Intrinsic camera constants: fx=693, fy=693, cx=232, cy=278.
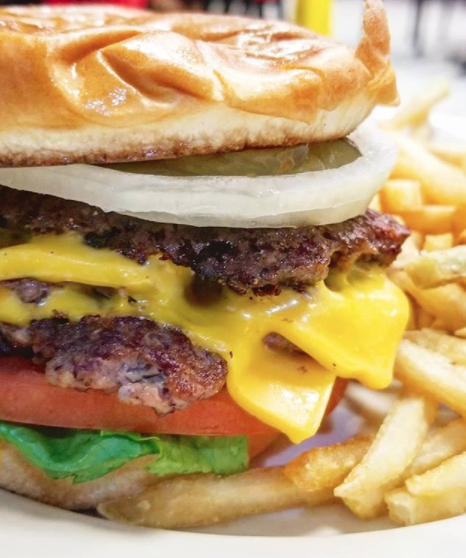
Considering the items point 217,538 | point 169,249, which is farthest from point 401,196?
point 217,538

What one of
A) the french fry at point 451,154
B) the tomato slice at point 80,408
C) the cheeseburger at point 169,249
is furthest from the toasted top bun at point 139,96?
the french fry at point 451,154

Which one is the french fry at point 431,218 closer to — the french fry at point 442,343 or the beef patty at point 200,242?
the french fry at point 442,343

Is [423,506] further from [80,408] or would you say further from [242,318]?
[80,408]

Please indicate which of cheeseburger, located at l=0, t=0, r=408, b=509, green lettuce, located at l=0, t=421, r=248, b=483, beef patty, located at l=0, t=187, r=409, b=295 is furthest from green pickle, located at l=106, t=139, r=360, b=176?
green lettuce, located at l=0, t=421, r=248, b=483

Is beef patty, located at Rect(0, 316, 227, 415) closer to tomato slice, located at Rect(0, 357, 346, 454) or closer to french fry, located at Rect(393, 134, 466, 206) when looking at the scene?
tomato slice, located at Rect(0, 357, 346, 454)

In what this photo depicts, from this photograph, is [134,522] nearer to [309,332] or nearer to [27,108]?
[309,332]

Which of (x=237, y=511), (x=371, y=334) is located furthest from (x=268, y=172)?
(x=237, y=511)
